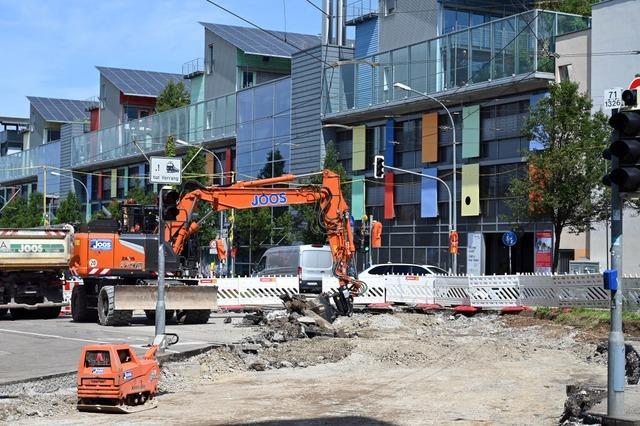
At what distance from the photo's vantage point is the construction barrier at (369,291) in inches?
1447

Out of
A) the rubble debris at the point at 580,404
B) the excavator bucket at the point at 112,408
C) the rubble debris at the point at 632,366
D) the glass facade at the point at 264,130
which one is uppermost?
the glass facade at the point at 264,130

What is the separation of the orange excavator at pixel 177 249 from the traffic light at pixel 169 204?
8.59m

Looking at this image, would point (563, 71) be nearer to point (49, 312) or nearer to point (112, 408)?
point (49, 312)

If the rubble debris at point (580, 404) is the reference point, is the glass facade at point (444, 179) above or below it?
above

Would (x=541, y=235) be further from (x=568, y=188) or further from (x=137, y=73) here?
(x=137, y=73)

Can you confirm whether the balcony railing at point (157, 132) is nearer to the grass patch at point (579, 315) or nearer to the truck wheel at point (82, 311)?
the truck wheel at point (82, 311)

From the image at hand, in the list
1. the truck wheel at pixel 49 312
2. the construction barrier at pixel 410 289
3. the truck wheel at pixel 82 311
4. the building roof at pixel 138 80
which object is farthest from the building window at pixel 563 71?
the building roof at pixel 138 80

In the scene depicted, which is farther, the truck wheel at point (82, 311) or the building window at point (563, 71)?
the building window at point (563, 71)

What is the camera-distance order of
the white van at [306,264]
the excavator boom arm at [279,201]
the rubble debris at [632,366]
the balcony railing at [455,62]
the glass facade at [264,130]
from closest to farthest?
the rubble debris at [632,366]
the excavator boom arm at [279,201]
the white van at [306,264]
the balcony railing at [455,62]
the glass facade at [264,130]

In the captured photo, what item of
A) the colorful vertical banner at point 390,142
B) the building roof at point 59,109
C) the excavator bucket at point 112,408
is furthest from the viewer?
the building roof at point 59,109

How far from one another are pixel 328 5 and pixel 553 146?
24.2 metres

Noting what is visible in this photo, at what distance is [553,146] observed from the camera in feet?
123

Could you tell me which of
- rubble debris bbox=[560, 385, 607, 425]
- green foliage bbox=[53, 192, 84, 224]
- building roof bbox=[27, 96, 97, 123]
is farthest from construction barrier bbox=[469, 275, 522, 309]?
building roof bbox=[27, 96, 97, 123]

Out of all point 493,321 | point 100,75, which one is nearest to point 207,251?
point 100,75
